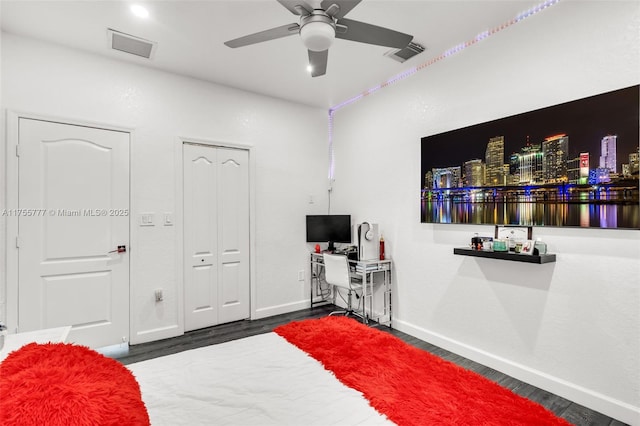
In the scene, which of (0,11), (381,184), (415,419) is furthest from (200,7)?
(415,419)

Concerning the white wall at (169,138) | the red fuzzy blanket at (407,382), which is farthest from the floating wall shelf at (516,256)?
the white wall at (169,138)

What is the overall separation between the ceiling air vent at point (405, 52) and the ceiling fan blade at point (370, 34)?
0.87 m

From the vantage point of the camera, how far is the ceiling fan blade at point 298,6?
183cm

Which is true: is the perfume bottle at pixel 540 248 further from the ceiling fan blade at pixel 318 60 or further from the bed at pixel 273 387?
the ceiling fan blade at pixel 318 60

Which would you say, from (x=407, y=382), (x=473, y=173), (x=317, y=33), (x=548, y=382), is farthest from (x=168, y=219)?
(x=548, y=382)

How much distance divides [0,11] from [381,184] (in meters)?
3.69

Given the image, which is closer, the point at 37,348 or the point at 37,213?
the point at 37,348

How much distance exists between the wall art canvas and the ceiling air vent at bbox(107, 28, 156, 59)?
286cm

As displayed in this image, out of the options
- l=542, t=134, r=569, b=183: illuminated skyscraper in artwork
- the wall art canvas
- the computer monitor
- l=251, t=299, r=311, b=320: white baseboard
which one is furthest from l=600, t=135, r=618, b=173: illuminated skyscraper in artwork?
l=251, t=299, r=311, b=320: white baseboard

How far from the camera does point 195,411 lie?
1.30 m

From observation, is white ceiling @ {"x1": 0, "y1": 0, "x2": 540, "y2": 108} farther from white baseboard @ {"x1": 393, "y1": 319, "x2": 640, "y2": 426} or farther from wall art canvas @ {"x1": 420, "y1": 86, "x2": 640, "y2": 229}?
white baseboard @ {"x1": 393, "y1": 319, "x2": 640, "y2": 426}

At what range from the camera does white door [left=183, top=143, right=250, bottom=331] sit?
11.8 feet

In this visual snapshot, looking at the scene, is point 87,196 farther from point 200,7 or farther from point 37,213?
point 200,7

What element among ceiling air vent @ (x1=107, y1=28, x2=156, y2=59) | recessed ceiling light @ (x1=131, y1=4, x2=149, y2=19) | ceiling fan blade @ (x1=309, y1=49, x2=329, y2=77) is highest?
recessed ceiling light @ (x1=131, y1=4, x2=149, y2=19)
